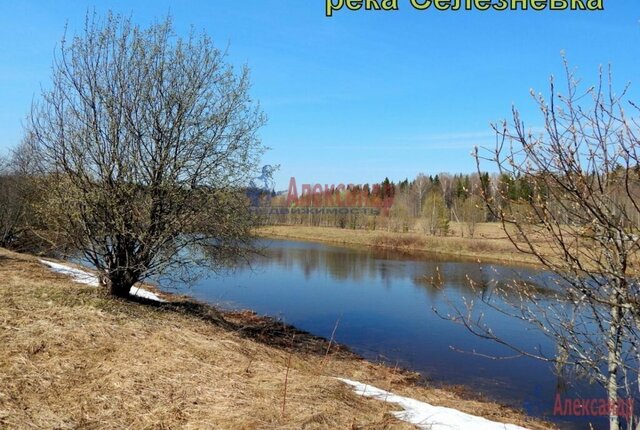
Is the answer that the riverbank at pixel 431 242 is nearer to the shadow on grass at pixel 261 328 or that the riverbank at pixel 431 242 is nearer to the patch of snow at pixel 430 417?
the shadow on grass at pixel 261 328

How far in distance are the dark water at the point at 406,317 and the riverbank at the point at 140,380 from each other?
1769mm

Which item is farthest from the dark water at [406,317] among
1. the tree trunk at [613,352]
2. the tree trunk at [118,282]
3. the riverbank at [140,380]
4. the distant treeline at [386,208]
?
the distant treeline at [386,208]

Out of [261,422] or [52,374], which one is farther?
[52,374]

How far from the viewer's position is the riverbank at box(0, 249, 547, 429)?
13.8ft

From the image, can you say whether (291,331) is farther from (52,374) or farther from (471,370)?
(52,374)

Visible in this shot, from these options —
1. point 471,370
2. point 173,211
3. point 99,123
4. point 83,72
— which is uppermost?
point 83,72

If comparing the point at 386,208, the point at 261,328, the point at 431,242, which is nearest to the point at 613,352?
the point at 261,328

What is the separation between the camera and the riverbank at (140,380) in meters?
4.22

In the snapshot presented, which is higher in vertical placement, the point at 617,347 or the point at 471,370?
the point at 617,347

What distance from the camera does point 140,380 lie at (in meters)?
4.92

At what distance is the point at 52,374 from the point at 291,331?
8347mm

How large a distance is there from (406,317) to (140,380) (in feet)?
40.2

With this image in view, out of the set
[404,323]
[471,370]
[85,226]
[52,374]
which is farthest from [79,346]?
[404,323]

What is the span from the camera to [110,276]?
372 inches
